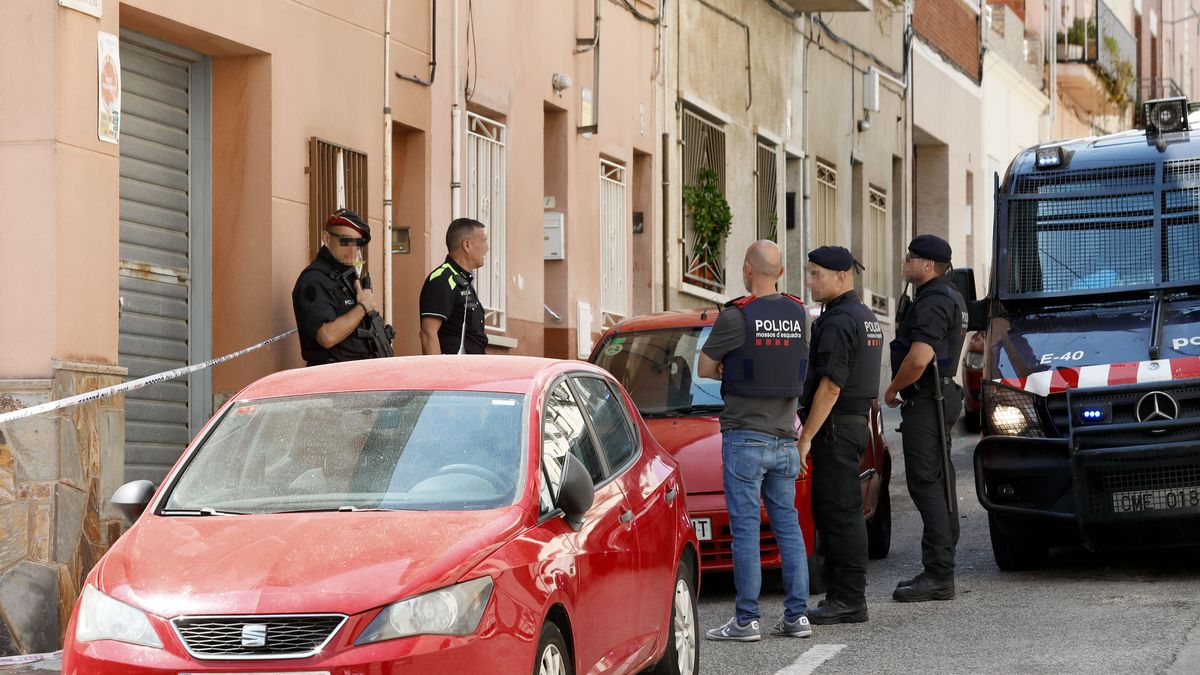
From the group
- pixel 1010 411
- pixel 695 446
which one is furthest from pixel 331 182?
pixel 1010 411

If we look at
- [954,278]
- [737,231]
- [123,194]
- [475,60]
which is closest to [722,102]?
[737,231]

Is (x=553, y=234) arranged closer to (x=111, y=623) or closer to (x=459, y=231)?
(x=459, y=231)

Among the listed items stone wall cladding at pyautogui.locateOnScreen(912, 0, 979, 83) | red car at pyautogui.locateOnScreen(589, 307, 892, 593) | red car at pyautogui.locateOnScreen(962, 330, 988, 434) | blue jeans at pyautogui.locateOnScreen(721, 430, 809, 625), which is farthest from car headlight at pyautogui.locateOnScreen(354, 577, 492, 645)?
stone wall cladding at pyautogui.locateOnScreen(912, 0, 979, 83)

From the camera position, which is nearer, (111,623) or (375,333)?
(111,623)

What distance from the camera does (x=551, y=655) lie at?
21.4 ft

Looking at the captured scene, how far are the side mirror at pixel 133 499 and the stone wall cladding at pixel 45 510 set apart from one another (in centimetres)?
246

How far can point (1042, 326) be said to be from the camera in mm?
11914

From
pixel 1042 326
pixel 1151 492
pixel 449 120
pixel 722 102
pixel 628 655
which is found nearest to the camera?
pixel 628 655

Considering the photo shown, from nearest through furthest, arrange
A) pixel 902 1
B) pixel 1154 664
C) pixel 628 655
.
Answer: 1. pixel 628 655
2. pixel 1154 664
3. pixel 902 1

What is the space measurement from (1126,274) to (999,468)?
5.56 feet

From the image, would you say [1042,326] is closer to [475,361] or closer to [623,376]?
[623,376]

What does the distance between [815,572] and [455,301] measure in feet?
8.71

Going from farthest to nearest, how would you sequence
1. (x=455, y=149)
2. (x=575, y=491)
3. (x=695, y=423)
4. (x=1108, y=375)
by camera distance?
1. (x=455, y=149)
2. (x=695, y=423)
3. (x=1108, y=375)
4. (x=575, y=491)

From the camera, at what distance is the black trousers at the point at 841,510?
10.2 metres
